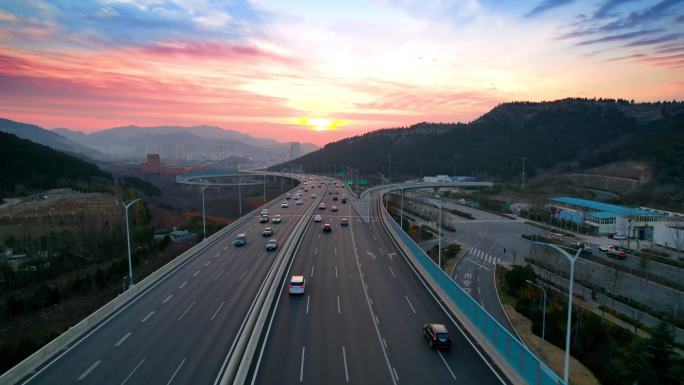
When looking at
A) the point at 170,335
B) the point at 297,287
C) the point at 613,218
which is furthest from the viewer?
the point at 613,218

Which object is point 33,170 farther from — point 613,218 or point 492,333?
point 613,218

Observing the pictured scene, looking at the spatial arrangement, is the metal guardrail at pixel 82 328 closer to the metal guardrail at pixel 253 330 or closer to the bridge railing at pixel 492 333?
the metal guardrail at pixel 253 330

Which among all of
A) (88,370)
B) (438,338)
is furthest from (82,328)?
(438,338)

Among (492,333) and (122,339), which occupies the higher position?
(492,333)

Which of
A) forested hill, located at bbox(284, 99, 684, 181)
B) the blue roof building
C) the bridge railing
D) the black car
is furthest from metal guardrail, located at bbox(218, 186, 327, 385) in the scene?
forested hill, located at bbox(284, 99, 684, 181)

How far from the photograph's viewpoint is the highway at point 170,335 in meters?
15.9

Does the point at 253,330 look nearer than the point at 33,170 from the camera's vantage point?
Yes

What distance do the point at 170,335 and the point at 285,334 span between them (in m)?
5.34

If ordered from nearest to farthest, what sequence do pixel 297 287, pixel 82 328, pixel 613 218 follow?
pixel 82 328 → pixel 297 287 → pixel 613 218

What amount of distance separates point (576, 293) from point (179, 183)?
126 metres

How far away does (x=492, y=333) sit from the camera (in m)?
18.0

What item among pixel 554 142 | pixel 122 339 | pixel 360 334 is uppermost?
pixel 554 142

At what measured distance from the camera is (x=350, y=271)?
31234 millimetres

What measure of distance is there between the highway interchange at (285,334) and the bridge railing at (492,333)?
70 cm
